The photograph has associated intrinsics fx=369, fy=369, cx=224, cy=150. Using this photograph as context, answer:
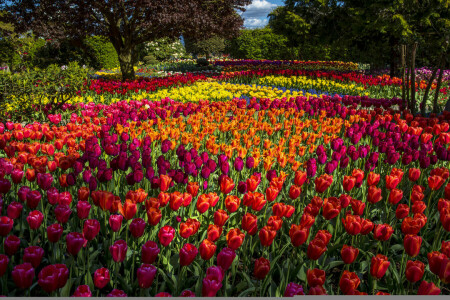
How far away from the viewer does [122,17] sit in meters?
13.4

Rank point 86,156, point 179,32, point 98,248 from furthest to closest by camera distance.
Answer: point 179,32 → point 86,156 → point 98,248

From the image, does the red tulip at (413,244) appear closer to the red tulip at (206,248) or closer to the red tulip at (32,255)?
the red tulip at (206,248)

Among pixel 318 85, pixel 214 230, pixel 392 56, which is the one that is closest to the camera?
pixel 214 230

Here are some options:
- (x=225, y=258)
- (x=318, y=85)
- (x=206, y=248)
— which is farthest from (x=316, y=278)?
(x=318, y=85)

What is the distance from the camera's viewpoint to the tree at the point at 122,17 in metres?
12.0

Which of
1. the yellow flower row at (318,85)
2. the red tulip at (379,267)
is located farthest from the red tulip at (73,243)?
the yellow flower row at (318,85)

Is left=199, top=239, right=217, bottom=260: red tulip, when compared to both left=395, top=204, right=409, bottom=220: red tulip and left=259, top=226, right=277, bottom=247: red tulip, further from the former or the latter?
left=395, top=204, right=409, bottom=220: red tulip

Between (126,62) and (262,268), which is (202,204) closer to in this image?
(262,268)

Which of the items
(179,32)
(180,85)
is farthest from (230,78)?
(180,85)

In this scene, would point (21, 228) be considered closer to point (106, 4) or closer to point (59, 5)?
point (106, 4)

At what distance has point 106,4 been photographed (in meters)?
12.1

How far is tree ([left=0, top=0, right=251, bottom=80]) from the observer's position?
1200 cm

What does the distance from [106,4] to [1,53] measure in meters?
12.7

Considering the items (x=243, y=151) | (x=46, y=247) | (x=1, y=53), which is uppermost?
(x=1, y=53)
